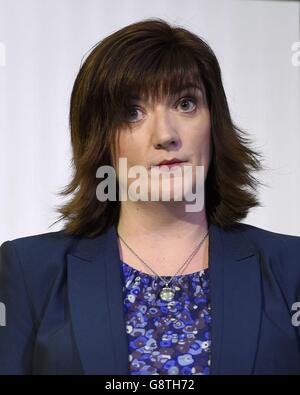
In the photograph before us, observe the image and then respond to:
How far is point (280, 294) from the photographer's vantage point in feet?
3.84

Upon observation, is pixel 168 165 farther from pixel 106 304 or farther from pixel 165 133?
pixel 106 304

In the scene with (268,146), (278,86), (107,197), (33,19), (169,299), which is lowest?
(169,299)

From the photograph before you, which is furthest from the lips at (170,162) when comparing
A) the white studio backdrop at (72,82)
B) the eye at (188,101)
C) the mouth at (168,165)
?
the white studio backdrop at (72,82)

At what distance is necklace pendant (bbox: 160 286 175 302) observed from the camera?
1.16 metres

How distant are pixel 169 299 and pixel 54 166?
0.46 m

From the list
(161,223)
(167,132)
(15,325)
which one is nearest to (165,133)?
(167,132)

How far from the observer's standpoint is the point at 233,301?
1146mm

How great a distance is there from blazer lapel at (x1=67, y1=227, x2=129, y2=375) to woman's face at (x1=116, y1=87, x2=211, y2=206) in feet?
0.44

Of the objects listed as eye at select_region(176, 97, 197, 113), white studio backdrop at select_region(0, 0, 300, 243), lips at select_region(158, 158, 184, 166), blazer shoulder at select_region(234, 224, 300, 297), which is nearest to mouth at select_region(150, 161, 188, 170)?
lips at select_region(158, 158, 184, 166)

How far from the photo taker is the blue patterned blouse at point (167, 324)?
109 centimetres

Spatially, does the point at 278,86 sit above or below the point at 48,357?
above

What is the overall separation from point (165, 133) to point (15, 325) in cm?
40
